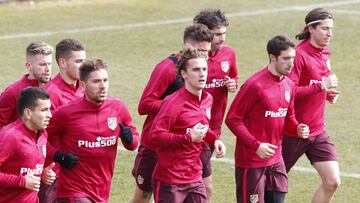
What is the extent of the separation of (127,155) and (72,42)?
416 centimetres

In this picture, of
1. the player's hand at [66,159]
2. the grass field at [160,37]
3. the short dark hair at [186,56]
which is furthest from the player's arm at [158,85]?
the grass field at [160,37]

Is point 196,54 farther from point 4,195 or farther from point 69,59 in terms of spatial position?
point 4,195

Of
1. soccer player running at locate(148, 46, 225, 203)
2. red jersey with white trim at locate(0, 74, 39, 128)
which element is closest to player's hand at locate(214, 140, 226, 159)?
soccer player running at locate(148, 46, 225, 203)

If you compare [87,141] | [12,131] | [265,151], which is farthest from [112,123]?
[265,151]

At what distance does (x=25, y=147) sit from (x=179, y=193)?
1687mm

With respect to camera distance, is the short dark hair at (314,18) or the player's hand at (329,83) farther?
the short dark hair at (314,18)

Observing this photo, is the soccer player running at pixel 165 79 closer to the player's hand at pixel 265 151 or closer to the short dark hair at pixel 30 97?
the player's hand at pixel 265 151

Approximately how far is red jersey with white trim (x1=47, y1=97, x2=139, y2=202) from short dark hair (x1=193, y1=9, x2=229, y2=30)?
1.99m

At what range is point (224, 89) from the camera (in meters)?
13.0

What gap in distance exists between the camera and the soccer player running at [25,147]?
34.3 feet

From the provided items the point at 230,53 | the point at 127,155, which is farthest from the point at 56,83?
the point at 127,155

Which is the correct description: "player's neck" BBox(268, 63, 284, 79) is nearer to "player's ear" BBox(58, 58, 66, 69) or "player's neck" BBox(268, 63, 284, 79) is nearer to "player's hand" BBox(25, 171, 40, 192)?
"player's ear" BBox(58, 58, 66, 69)

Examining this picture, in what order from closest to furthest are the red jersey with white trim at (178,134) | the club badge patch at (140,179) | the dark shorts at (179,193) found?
the red jersey with white trim at (178,134) < the dark shorts at (179,193) < the club badge patch at (140,179)

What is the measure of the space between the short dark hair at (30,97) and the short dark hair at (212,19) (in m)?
2.67
